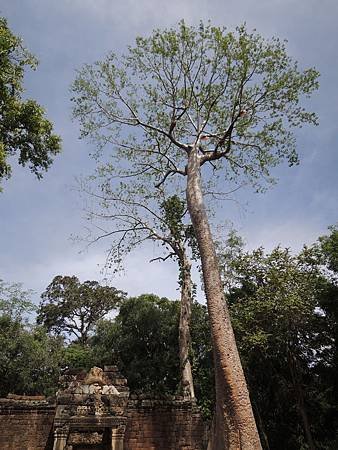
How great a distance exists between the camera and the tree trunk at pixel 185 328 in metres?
10.2

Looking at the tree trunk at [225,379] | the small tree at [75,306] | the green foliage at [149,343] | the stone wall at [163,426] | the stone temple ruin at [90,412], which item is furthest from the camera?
the small tree at [75,306]

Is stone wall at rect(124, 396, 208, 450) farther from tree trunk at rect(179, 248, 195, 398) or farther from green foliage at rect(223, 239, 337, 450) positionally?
green foliage at rect(223, 239, 337, 450)

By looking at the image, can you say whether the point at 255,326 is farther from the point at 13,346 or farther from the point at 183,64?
the point at 13,346

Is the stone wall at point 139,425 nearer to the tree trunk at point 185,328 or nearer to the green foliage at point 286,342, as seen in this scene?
the tree trunk at point 185,328

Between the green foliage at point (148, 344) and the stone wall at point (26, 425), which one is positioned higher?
the green foliage at point (148, 344)

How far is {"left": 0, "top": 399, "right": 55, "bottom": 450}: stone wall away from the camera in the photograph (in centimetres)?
805

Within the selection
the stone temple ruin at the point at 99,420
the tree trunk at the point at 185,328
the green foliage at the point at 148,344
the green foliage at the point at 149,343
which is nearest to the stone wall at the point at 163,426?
the stone temple ruin at the point at 99,420

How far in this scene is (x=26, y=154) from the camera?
8.55 meters

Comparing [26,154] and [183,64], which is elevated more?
[183,64]

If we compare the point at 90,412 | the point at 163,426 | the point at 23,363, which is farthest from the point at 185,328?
the point at 23,363

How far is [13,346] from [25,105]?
1204 cm

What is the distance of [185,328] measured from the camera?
11.1m

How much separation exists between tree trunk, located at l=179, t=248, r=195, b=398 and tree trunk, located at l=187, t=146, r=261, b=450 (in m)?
4.88

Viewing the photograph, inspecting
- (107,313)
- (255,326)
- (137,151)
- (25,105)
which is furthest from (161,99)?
(107,313)
